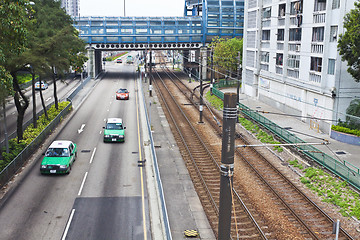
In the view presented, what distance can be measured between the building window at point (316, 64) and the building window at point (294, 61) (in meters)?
3.86

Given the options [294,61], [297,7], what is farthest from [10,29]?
[294,61]

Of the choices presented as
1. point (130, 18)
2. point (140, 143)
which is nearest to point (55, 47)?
point (140, 143)

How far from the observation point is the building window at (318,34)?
4021 centimetres

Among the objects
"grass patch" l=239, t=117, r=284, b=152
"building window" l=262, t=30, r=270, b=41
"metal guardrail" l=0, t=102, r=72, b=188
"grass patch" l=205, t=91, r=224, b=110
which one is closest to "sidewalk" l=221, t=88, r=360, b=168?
"grass patch" l=239, t=117, r=284, b=152

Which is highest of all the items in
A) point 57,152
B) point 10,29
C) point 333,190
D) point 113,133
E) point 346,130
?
point 10,29

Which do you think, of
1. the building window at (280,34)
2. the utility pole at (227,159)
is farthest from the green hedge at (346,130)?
the utility pole at (227,159)

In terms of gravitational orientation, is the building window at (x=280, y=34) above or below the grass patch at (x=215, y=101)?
above

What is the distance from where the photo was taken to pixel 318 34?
4094cm

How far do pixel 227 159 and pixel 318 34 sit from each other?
110ft

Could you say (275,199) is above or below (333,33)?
below

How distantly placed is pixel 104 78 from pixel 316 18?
56937mm

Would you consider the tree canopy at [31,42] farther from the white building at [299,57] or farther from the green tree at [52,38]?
the white building at [299,57]

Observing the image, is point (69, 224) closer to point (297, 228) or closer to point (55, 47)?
point (297, 228)

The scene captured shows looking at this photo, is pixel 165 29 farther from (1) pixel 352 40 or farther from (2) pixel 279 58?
(1) pixel 352 40
